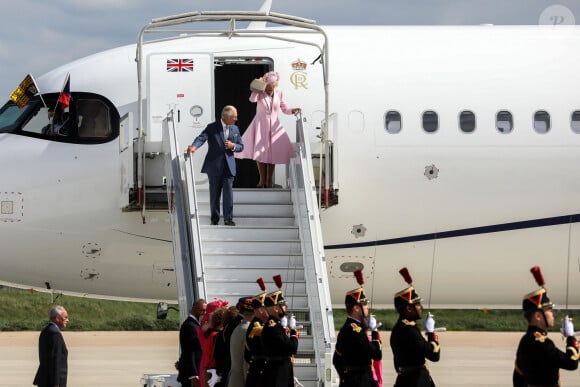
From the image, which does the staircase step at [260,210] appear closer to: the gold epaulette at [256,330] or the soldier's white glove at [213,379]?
the soldier's white glove at [213,379]

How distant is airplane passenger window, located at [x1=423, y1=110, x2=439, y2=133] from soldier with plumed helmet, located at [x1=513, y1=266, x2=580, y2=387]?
6.72m

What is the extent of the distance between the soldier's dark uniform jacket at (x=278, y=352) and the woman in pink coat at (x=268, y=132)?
4728 millimetres

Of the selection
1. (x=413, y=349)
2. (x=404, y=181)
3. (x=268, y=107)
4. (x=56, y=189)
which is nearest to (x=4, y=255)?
(x=56, y=189)

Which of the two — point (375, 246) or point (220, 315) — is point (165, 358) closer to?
point (375, 246)

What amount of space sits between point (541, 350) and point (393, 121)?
288 inches

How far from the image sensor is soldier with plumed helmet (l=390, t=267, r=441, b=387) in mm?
15000

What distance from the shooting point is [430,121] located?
66.1 ft

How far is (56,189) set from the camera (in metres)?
19.7

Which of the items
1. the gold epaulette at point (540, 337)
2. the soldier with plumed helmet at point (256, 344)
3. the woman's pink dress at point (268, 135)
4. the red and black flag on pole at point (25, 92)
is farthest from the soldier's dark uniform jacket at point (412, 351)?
the red and black flag on pole at point (25, 92)

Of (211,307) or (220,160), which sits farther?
(220,160)

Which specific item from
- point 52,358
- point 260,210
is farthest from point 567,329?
point 260,210

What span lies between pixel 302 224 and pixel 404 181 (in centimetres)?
192

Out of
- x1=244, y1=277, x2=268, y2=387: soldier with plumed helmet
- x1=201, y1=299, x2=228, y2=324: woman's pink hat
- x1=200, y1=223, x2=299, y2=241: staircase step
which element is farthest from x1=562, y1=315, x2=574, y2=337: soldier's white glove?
x1=200, y1=223, x2=299, y2=241: staircase step

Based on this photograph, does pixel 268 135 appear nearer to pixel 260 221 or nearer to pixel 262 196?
pixel 262 196
